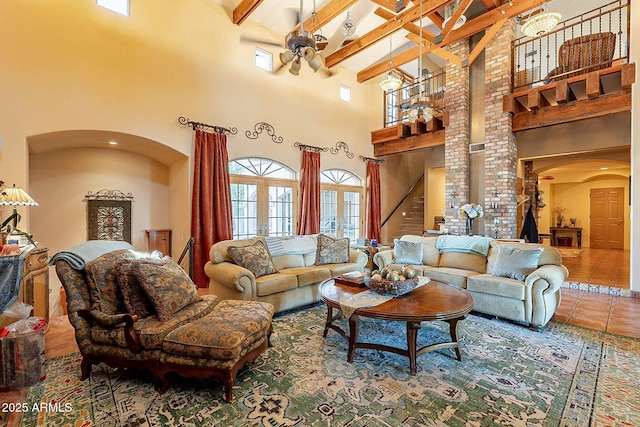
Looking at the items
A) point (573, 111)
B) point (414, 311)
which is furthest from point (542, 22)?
point (414, 311)

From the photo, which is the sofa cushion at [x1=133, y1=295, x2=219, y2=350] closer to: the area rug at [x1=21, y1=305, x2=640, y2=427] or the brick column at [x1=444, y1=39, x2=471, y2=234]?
the area rug at [x1=21, y1=305, x2=640, y2=427]

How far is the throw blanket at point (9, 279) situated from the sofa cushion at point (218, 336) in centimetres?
149

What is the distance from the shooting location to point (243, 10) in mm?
5312

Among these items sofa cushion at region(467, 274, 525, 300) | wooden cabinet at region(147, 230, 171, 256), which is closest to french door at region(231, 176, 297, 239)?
wooden cabinet at region(147, 230, 171, 256)

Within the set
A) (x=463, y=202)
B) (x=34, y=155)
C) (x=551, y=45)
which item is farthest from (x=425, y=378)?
(x=551, y=45)

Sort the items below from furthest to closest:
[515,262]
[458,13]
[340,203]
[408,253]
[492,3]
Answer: [340,203] → [492,3] → [458,13] → [408,253] → [515,262]

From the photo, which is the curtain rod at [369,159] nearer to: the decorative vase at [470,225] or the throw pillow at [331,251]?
the decorative vase at [470,225]

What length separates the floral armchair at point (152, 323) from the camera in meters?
2.05

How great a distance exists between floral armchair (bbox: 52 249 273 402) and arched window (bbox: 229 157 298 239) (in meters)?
3.42

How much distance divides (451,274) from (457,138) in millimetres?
3879

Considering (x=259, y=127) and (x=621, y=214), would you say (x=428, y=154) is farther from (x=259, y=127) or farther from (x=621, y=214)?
(x=621, y=214)

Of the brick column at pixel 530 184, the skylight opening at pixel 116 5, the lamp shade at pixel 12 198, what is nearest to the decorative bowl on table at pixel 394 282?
the lamp shade at pixel 12 198

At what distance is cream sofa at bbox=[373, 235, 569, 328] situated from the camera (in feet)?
10.6

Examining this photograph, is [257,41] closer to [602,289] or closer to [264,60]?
[264,60]
